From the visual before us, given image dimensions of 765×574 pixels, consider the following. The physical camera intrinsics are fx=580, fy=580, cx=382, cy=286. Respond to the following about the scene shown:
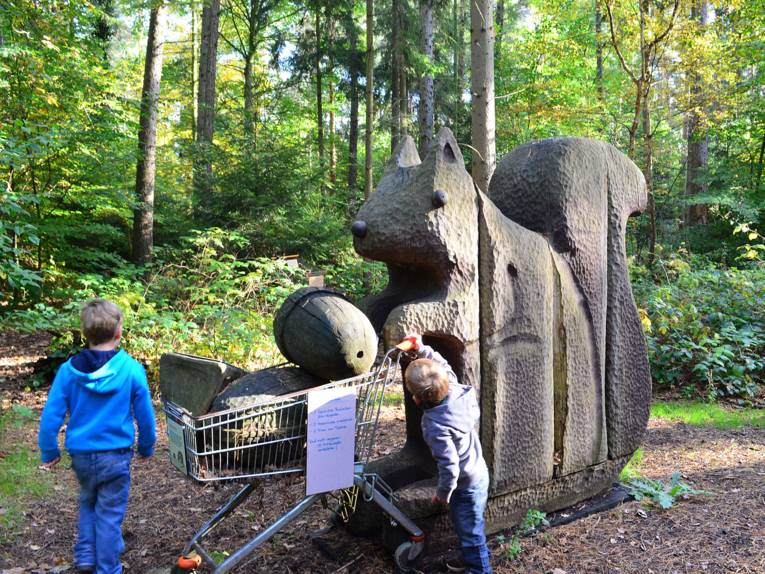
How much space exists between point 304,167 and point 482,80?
5959 mm

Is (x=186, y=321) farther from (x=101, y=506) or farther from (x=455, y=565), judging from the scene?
(x=455, y=565)

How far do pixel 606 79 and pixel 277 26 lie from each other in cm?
1325

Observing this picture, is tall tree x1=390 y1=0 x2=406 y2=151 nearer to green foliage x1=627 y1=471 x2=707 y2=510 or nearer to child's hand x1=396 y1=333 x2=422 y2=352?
green foliage x1=627 y1=471 x2=707 y2=510

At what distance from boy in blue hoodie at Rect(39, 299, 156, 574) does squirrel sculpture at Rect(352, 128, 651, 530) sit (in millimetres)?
1291

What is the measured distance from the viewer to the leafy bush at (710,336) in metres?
6.95

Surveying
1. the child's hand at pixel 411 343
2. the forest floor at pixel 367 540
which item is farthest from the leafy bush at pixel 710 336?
the child's hand at pixel 411 343

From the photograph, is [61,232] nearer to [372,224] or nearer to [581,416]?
[372,224]

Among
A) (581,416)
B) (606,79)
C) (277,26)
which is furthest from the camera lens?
(277,26)

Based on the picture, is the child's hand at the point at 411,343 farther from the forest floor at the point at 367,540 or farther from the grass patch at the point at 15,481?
the grass patch at the point at 15,481

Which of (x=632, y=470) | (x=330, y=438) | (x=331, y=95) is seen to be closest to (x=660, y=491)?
(x=632, y=470)

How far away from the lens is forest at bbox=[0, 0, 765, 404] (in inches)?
277

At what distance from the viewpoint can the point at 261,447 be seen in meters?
2.74

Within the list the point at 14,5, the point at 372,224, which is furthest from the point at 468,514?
the point at 14,5

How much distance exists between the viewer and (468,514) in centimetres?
290
